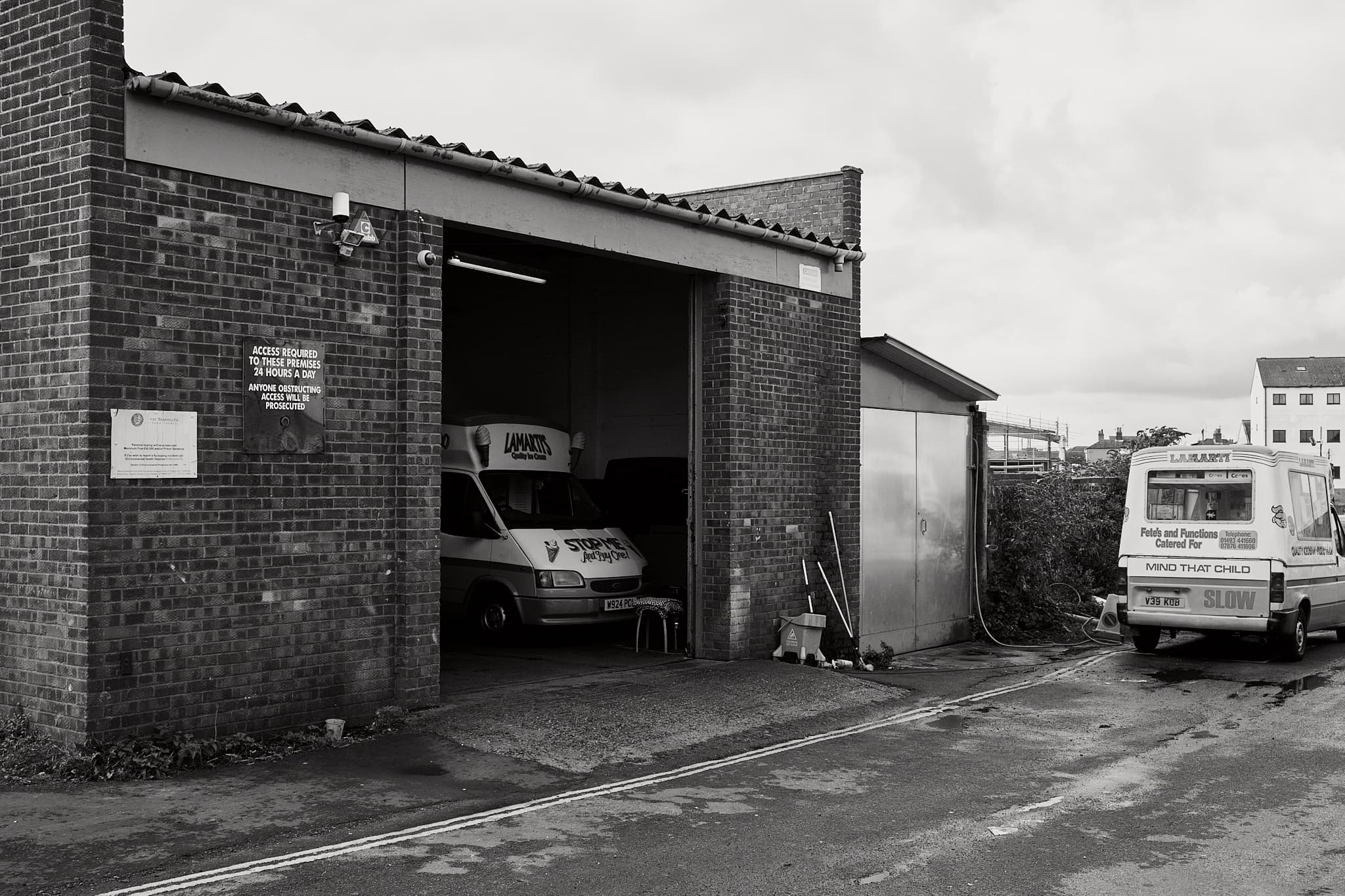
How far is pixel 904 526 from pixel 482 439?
549cm

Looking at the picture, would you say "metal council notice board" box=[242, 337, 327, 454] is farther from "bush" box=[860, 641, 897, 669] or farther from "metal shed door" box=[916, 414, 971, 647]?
"metal shed door" box=[916, 414, 971, 647]

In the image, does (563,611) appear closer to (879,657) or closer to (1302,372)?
(879,657)

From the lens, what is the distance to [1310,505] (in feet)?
52.7

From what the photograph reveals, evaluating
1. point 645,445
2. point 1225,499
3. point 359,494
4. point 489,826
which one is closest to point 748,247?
point 645,445

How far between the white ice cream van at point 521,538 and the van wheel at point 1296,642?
7844 mm

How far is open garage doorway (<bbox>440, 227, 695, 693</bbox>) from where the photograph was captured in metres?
14.0

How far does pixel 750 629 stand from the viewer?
13219mm

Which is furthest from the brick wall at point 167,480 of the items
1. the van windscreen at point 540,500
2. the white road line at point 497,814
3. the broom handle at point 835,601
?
the broom handle at point 835,601

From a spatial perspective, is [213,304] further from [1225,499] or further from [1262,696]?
[1225,499]

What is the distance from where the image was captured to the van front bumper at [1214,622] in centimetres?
1462

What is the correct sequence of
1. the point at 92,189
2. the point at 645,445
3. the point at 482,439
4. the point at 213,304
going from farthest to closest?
the point at 645,445
the point at 482,439
the point at 213,304
the point at 92,189

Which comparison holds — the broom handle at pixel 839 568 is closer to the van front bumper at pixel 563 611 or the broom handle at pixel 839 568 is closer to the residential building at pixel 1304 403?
the van front bumper at pixel 563 611

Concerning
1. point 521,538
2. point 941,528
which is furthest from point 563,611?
point 941,528

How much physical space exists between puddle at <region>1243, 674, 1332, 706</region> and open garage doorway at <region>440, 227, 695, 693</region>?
6.11 meters
